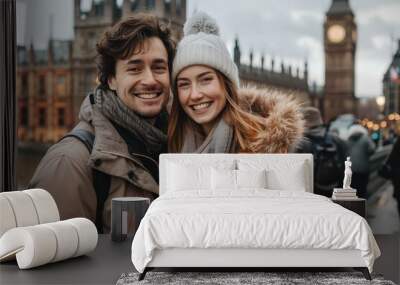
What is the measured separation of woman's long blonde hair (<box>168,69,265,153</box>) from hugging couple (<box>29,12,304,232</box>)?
1 cm

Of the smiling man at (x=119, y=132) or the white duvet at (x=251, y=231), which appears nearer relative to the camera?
the white duvet at (x=251, y=231)

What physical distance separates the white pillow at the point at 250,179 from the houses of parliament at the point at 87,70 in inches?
43.7

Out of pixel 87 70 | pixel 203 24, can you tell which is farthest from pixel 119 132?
pixel 203 24

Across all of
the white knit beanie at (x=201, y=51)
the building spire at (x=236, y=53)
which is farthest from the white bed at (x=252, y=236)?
the building spire at (x=236, y=53)

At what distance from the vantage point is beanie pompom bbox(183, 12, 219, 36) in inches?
254

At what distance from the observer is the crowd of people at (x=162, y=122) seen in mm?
6316

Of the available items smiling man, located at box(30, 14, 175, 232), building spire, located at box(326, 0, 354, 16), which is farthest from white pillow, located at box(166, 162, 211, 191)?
building spire, located at box(326, 0, 354, 16)

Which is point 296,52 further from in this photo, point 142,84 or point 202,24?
point 142,84

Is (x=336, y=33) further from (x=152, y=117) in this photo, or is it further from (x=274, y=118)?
(x=152, y=117)

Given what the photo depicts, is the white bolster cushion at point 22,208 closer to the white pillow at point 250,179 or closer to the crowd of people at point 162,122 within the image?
the crowd of people at point 162,122

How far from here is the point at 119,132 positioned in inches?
252

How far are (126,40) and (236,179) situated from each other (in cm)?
193

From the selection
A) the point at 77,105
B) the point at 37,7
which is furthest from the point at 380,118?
the point at 37,7

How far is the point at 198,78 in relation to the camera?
6.33 metres
